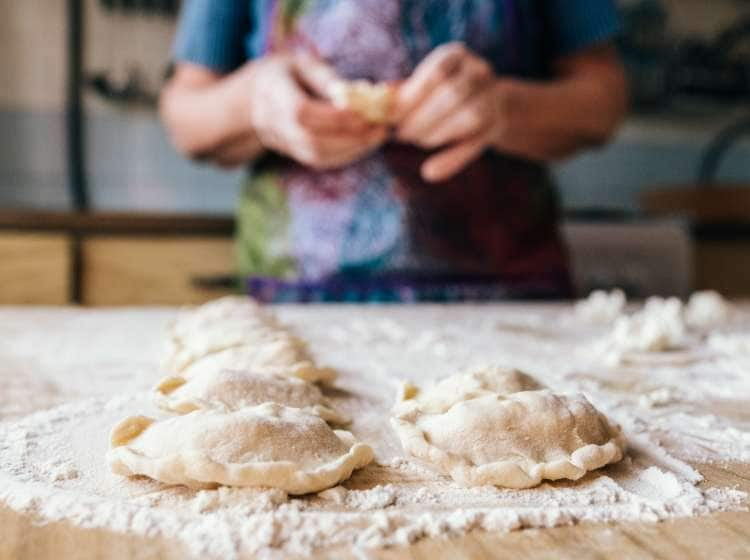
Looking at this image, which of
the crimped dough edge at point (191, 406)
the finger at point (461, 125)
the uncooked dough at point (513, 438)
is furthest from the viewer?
the finger at point (461, 125)

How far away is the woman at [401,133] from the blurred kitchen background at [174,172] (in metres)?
0.68

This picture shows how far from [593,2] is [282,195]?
0.70 m

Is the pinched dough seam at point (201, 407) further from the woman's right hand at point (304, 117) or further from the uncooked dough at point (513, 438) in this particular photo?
the woman's right hand at point (304, 117)

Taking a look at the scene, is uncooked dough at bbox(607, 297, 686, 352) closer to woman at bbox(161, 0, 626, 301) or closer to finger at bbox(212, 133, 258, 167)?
woman at bbox(161, 0, 626, 301)

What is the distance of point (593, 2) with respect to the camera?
150 centimetres

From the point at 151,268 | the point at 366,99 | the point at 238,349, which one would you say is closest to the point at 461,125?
the point at 366,99

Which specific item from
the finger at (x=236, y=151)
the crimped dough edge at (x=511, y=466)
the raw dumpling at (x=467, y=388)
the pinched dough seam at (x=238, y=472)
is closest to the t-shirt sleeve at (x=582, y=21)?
the finger at (x=236, y=151)

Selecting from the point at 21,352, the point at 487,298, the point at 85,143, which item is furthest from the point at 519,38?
the point at 85,143

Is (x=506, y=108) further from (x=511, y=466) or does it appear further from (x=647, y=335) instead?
(x=511, y=466)

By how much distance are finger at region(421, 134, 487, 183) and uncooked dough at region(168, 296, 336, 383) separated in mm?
505

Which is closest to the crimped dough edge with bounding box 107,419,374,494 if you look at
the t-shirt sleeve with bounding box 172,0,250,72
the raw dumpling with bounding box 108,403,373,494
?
the raw dumpling with bounding box 108,403,373,494

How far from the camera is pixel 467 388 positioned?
2.18 feet

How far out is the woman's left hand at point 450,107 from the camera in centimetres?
133

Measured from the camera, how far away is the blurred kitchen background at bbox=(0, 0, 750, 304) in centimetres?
215
